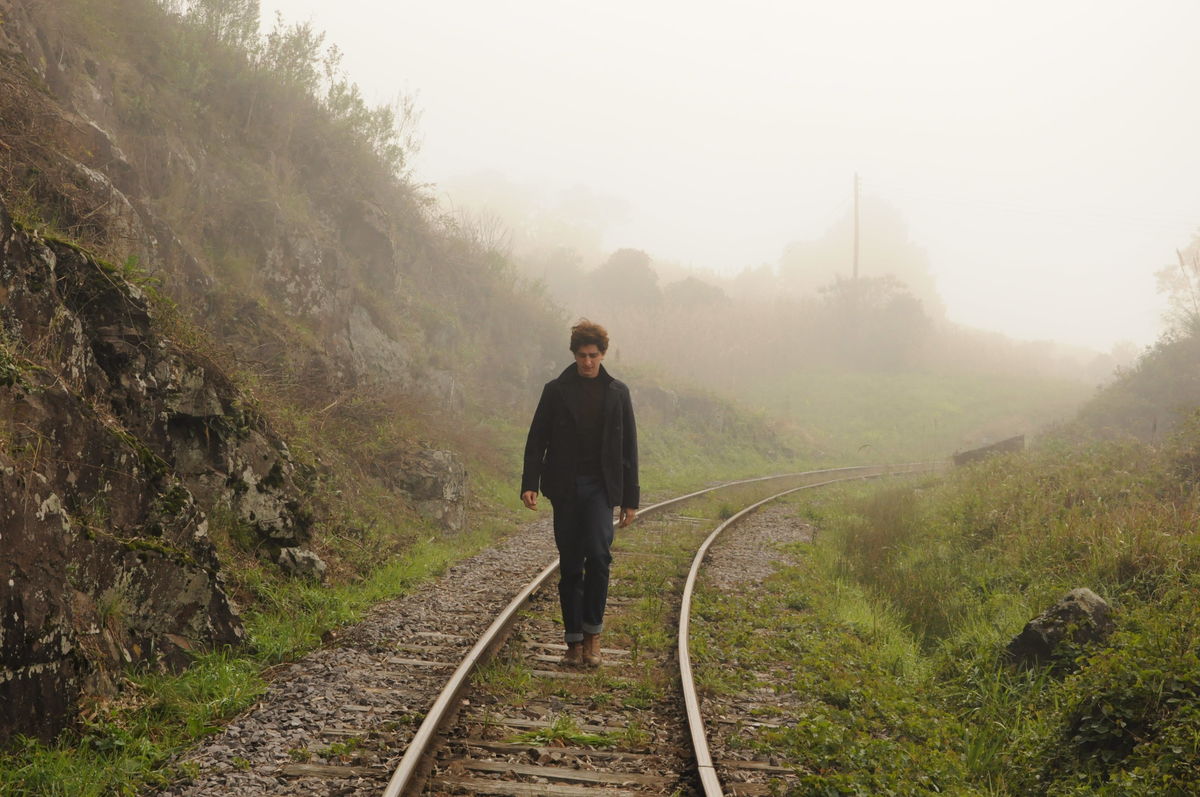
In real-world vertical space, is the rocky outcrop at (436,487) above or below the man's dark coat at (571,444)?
below

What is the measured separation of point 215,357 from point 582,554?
5035mm

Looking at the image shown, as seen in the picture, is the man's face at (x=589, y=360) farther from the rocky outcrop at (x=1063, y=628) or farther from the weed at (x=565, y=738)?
the rocky outcrop at (x=1063, y=628)

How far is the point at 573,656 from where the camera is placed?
19.2 ft

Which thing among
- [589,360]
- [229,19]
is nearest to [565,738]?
[589,360]

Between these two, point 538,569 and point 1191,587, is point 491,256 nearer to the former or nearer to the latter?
point 538,569

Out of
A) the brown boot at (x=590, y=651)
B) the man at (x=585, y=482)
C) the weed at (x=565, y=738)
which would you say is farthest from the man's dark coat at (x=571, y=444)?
the weed at (x=565, y=738)

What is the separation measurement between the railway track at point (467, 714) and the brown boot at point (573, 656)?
0.10m

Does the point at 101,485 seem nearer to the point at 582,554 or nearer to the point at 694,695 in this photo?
the point at 582,554

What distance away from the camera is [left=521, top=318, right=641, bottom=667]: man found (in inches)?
228

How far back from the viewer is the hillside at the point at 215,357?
4758mm

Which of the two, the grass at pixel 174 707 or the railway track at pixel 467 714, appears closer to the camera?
the grass at pixel 174 707

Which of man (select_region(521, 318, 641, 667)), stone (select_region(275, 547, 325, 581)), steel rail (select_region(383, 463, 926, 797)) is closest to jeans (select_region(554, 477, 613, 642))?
man (select_region(521, 318, 641, 667))

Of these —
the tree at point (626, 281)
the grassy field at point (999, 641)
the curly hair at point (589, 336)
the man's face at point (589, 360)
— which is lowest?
the grassy field at point (999, 641)

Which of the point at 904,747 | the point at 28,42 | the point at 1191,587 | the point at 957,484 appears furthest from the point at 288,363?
the point at 957,484
